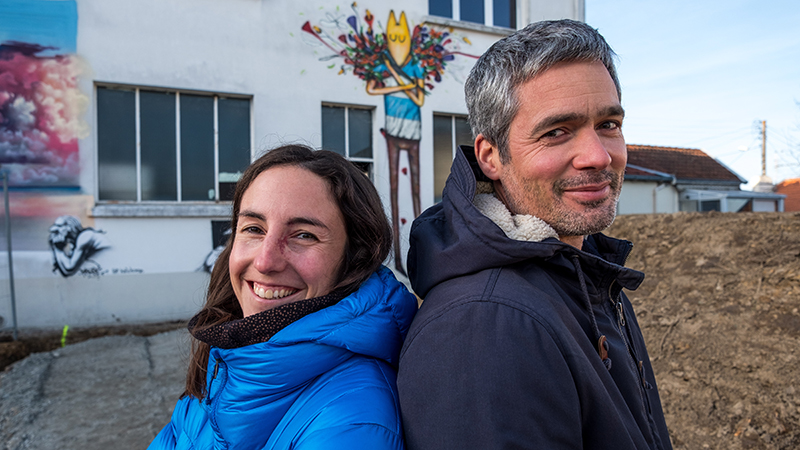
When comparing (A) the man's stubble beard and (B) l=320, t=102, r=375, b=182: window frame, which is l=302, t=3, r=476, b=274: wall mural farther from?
(A) the man's stubble beard

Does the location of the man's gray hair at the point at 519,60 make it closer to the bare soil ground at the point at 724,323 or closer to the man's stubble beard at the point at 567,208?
the man's stubble beard at the point at 567,208

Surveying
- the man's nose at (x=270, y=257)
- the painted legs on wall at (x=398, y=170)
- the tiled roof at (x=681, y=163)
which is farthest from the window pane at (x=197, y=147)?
the tiled roof at (x=681, y=163)

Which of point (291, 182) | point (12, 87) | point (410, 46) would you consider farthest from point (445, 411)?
point (410, 46)

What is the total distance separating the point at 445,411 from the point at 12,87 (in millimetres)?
7164

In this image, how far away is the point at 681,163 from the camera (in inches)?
746

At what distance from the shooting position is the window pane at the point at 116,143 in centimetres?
632

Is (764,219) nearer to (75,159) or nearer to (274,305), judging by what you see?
(274,305)

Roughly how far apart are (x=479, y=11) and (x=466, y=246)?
28.5 ft

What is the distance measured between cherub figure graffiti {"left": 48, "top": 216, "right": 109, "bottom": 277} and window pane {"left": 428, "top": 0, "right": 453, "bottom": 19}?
20.9ft

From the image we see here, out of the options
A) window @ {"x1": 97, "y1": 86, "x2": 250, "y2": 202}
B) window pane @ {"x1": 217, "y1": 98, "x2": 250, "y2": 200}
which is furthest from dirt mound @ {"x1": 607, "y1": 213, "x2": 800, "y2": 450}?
window pane @ {"x1": 217, "y1": 98, "x2": 250, "y2": 200}

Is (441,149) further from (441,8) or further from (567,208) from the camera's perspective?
(567,208)

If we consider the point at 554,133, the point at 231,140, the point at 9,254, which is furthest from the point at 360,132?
the point at 554,133

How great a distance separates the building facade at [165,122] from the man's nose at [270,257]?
3.97 m

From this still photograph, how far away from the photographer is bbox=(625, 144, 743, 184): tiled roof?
18.0 m
